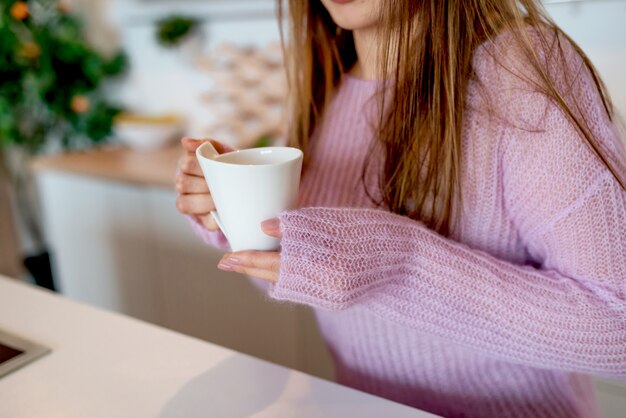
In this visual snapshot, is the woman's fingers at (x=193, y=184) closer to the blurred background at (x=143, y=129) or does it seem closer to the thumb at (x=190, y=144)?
the thumb at (x=190, y=144)

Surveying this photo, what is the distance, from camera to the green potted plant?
75.2 inches

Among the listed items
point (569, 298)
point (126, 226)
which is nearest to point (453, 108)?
A: point (569, 298)

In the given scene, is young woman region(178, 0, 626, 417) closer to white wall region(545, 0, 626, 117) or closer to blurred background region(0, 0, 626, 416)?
white wall region(545, 0, 626, 117)

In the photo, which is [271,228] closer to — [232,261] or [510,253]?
[232,261]

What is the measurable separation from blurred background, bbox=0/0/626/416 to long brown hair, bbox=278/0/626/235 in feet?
2.68

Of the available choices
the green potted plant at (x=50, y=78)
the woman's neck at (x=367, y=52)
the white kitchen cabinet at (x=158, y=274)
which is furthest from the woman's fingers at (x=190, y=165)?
the green potted plant at (x=50, y=78)

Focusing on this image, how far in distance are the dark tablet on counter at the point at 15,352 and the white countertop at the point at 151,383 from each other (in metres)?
0.01

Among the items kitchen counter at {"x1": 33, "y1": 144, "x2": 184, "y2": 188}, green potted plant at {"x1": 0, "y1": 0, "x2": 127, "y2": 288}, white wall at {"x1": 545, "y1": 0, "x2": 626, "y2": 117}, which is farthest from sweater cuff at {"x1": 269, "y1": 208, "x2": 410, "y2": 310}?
green potted plant at {"x1": 0, "y1": 0, "x2": 127, "y2": 288}

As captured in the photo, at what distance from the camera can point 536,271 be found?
1.95ft

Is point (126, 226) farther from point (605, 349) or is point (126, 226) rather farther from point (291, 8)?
point (605, 349)

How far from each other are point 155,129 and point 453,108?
1.45 m

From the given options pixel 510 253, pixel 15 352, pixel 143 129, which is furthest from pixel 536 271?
pixel 143 129

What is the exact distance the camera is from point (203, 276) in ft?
5.09

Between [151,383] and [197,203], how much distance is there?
20 cm
